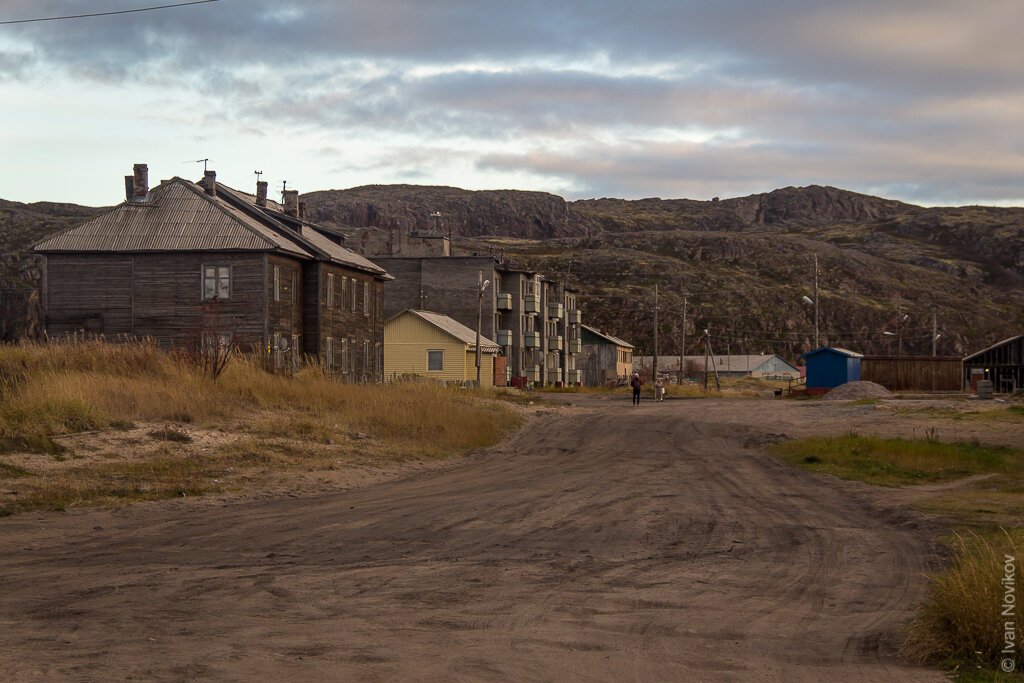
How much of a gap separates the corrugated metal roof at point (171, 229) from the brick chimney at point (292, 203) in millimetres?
12363

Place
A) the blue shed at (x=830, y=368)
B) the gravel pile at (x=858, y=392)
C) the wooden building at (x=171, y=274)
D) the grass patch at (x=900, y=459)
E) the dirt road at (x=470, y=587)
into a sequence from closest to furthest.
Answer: the dirt road at (x=470, y=587)
the grass patch at (x=900, y=459)
the wooden building at (x=171, y=274)
the gravel pile at (x=858, y=392)
the blue shed at (x=830, y=368)

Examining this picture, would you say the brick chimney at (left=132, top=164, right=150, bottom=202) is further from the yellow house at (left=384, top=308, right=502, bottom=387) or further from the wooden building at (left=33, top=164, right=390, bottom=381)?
the yellow house at (left=384, top=308, right=502, bottom=387)

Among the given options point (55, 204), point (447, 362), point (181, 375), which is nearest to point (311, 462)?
point (181, 375)

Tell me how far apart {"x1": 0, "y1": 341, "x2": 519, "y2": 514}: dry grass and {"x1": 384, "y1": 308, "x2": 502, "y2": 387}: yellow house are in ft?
110

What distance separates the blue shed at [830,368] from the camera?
219 ft

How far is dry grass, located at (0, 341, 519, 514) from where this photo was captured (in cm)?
1423

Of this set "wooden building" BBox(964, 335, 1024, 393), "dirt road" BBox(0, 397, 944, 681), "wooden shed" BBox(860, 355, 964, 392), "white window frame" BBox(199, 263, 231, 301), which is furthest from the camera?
"wooden shed" BBox(860, 355, 964, 392)

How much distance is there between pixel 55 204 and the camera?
149 m

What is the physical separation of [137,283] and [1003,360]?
50.6 m

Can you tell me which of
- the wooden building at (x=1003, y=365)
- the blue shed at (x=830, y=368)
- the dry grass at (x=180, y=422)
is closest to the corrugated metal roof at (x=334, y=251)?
the dry grass at (x=180, y=422)

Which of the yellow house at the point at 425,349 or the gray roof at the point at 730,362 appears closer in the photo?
the yellow house at the point at 425,349

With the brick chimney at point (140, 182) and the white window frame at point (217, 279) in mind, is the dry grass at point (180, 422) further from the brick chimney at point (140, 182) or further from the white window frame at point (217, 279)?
the brick chimney at point (140, 182)

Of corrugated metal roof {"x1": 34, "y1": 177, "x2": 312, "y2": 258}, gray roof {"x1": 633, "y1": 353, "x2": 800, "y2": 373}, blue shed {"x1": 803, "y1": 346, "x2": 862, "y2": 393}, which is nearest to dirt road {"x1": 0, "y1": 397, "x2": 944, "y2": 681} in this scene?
corrugated metal roof {"x1": 34, "y1": 177, "x2": 312, "y2": 258}

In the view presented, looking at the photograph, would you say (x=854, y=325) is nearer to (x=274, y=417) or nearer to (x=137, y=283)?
(x=137, y=283)
